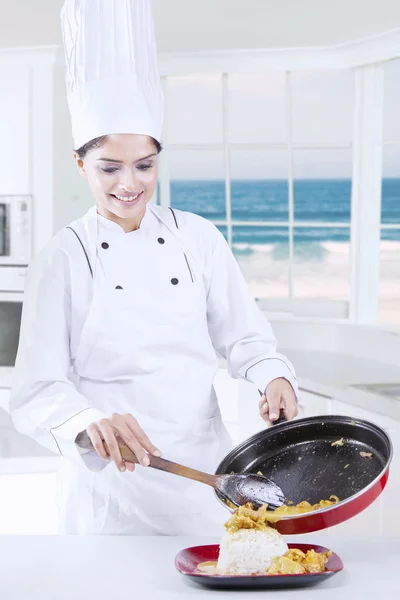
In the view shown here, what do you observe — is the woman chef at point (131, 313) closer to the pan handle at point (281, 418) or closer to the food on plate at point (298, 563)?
the pan handle at point (281, 418)

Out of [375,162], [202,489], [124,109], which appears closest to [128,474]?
[202,489]

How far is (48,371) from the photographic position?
4.93 feet

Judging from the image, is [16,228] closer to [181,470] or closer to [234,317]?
[234,317]

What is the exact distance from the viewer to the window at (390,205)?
11.8 feet

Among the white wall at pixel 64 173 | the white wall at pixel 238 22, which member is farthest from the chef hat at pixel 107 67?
the white wall at pixel 64 173

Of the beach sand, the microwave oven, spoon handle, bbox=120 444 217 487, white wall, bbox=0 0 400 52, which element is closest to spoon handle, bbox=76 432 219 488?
spoon handle, bbox=120 444 217 487

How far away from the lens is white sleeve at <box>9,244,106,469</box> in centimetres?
143

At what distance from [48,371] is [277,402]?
419 millimetres

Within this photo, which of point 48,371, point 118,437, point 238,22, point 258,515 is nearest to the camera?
point 258,515

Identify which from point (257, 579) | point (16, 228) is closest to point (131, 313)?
point (257, 579)

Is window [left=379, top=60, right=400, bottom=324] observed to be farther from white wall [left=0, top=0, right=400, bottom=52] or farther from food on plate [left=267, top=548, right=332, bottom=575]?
food on plate [left=267, top=548, right=332, bottom=575]

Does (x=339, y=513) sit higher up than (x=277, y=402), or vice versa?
(x=277, y=402)

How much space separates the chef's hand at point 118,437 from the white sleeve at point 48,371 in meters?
0.05

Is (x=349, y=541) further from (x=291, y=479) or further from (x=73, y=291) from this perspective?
(x=73, y=291)
